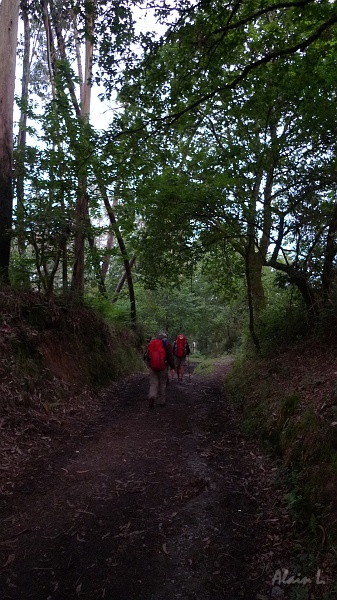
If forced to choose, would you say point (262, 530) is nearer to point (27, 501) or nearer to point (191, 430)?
point (27, 501)

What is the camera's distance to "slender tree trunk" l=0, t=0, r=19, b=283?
10.2 metres

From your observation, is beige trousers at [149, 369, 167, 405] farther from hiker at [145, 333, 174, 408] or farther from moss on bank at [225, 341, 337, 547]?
moss on bank at [225, 341, 337, 547]

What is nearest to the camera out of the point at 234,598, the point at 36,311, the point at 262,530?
the point at 234,598

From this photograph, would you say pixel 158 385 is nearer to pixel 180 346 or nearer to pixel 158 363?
pixel 158 363

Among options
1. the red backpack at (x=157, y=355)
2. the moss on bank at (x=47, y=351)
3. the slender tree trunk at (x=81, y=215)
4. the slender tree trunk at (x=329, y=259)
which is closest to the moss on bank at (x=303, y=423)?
the slender tree trunk at (x=329, y=259)

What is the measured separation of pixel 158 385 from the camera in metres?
9.90

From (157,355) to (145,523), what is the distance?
5399 mm

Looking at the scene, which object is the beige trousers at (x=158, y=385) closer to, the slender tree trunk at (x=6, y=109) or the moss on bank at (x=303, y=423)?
the moss on bank at (x=303, y=423)

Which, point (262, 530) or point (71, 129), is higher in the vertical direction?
point (71, 129)

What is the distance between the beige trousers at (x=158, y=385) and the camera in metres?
9.70

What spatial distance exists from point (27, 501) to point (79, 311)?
25.7ft

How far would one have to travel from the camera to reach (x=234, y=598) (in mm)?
3318

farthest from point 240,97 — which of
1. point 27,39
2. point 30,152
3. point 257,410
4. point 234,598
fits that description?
point 27,39

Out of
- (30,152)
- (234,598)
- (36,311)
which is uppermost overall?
(30,152)
